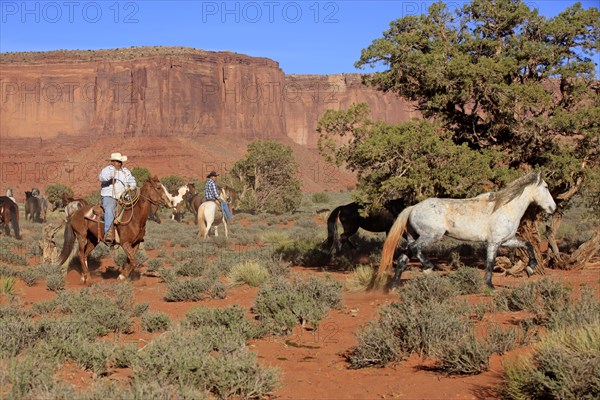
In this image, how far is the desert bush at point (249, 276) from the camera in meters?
14.1

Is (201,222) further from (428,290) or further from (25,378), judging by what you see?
(25,378)

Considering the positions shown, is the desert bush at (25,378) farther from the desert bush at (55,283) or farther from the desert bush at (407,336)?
the desert bush at (55,283)

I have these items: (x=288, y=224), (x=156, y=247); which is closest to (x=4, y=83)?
(x=288, y=224)

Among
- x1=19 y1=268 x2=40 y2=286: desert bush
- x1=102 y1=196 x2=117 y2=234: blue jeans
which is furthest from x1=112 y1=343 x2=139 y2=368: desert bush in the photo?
x1=19 y1=268 x2=40 y2=286: desert bush

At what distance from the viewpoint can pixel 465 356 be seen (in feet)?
21.8

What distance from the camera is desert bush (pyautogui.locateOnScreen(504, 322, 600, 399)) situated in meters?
5.30

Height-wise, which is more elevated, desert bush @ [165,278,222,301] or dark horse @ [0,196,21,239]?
dark horse @ [0,196,21,239]

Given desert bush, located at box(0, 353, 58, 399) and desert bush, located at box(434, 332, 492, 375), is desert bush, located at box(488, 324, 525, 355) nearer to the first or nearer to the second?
desert bush, located at box(434, 332, 492, 375)

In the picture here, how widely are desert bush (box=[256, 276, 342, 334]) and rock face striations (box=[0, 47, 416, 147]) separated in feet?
338

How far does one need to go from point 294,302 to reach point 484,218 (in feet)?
12.6

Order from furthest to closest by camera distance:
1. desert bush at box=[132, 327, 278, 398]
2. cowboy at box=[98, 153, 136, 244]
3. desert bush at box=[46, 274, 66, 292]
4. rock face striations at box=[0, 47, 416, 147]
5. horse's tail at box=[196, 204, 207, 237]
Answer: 1. rock face striations at box=[0, 47, 416, 147]
2. horse's tail at box=[196, 204, 207, 237]
3. cowboy at box=[98, 153, 136, 244]
4. desert bush at box=[46, 274, 66, 292]
5. desert bush at box=[132, 327, 278, 398]

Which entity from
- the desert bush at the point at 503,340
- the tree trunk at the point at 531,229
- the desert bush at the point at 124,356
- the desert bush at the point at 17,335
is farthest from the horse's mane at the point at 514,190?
the desert bush at the point at 17,335

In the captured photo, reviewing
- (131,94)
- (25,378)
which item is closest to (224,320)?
(25,378)

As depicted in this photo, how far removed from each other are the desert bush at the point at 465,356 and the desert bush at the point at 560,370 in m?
0.54
